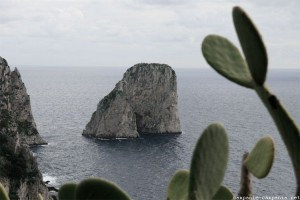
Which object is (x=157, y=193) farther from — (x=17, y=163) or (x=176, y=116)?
(x=176, y=116)

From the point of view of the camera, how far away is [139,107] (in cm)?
13950

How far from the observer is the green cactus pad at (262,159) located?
2.77m

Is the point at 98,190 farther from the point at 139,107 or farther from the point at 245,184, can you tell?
the point at 139,107

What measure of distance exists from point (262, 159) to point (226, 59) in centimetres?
67

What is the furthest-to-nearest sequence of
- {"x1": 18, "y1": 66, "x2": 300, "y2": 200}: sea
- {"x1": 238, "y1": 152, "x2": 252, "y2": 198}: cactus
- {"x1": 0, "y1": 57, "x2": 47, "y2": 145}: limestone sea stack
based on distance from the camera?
{"x1": 0, "y1": 57, "x2": 47, "y2": 145}: limestone sea stack → {"x1": 18, "y1": 66, "x2": 300, "y2": 200}: sea → {"x1": 238, "y1": 152, "x2": 252, "y2": 198}: cactus

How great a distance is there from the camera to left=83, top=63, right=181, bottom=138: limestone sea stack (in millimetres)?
128125

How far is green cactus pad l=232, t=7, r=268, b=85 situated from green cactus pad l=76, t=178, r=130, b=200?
1014 millimetres

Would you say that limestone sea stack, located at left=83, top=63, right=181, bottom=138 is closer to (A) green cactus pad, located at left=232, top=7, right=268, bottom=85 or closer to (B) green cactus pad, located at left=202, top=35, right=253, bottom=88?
(B) green cactus pad, located at left=202, top=35, right=253, bottom=88

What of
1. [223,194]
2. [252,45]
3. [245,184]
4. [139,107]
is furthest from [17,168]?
[139,107]

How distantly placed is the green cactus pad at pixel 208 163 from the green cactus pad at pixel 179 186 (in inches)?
Answer: 41.8

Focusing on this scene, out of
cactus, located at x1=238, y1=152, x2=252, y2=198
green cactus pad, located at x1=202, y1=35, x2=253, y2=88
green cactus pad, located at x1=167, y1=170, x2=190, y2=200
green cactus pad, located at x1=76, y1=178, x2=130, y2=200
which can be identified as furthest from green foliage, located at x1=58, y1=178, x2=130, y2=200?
green cactus pad, located at x1=167, y1=170, x2=190, y2=200

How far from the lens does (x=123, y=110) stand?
5162 inches

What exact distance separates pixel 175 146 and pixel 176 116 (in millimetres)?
24596

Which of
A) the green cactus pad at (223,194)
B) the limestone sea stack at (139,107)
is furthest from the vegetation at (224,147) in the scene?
the limestone sea stack at (139,107)
